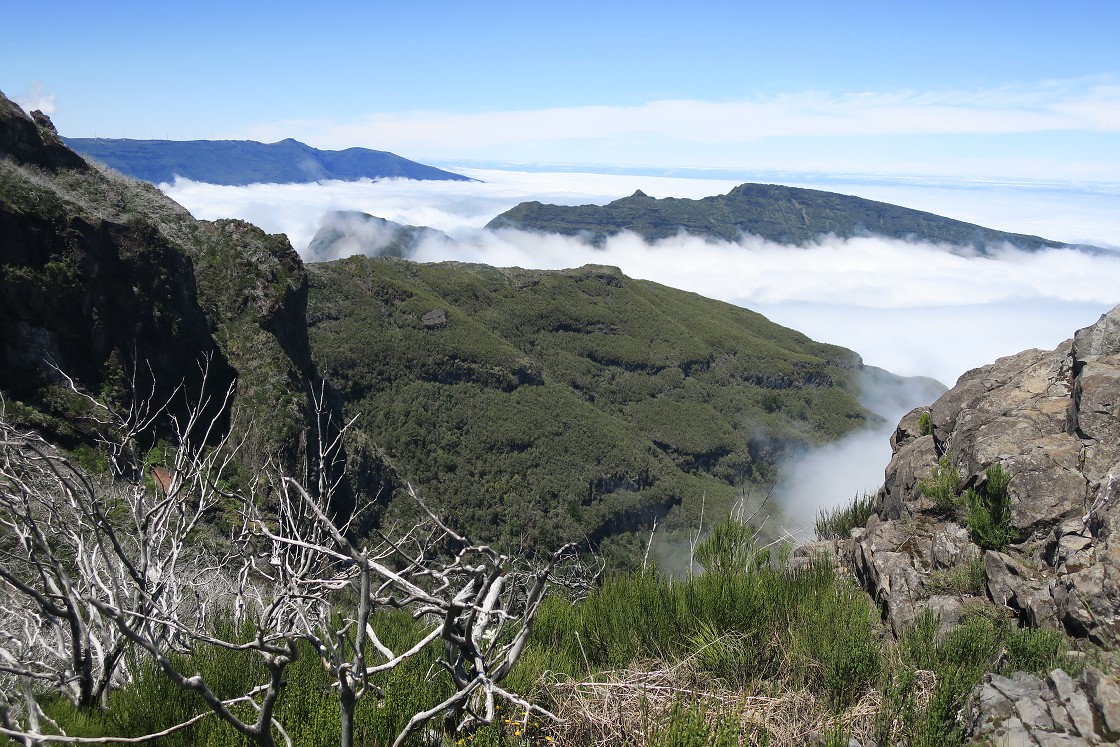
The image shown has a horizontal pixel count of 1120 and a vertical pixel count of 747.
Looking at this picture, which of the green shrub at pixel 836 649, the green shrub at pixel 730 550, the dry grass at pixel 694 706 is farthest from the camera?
the green shrub at pixel 730 550

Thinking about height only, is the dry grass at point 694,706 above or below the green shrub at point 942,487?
below

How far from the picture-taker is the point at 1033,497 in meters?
6.02

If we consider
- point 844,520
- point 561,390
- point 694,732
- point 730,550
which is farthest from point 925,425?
point 561,390

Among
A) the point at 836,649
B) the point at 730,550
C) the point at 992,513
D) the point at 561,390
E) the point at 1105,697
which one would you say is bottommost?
the point at 561,390

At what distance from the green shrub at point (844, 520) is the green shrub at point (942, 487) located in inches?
70.6

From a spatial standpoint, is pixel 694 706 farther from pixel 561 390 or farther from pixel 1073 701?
pixel 561 390

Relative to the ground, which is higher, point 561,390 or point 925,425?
point 925,425

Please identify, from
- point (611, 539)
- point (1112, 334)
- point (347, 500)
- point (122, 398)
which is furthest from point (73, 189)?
point (611, 539)

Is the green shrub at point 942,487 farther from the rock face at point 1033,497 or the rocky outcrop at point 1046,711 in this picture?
the rocky outcrop at point 1046,711

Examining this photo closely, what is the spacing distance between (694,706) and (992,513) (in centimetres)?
432

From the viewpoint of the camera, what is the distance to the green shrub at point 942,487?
6.73 metres

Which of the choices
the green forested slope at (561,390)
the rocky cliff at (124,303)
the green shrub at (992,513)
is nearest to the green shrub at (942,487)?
the green shrub at (992,513)

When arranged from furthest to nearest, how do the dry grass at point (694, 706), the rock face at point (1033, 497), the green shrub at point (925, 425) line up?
the green shrub at point (925, 425) < the rock face at point (1033, 497) < the dry grass at point (694, 706)

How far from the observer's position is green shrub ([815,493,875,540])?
29.1ft
